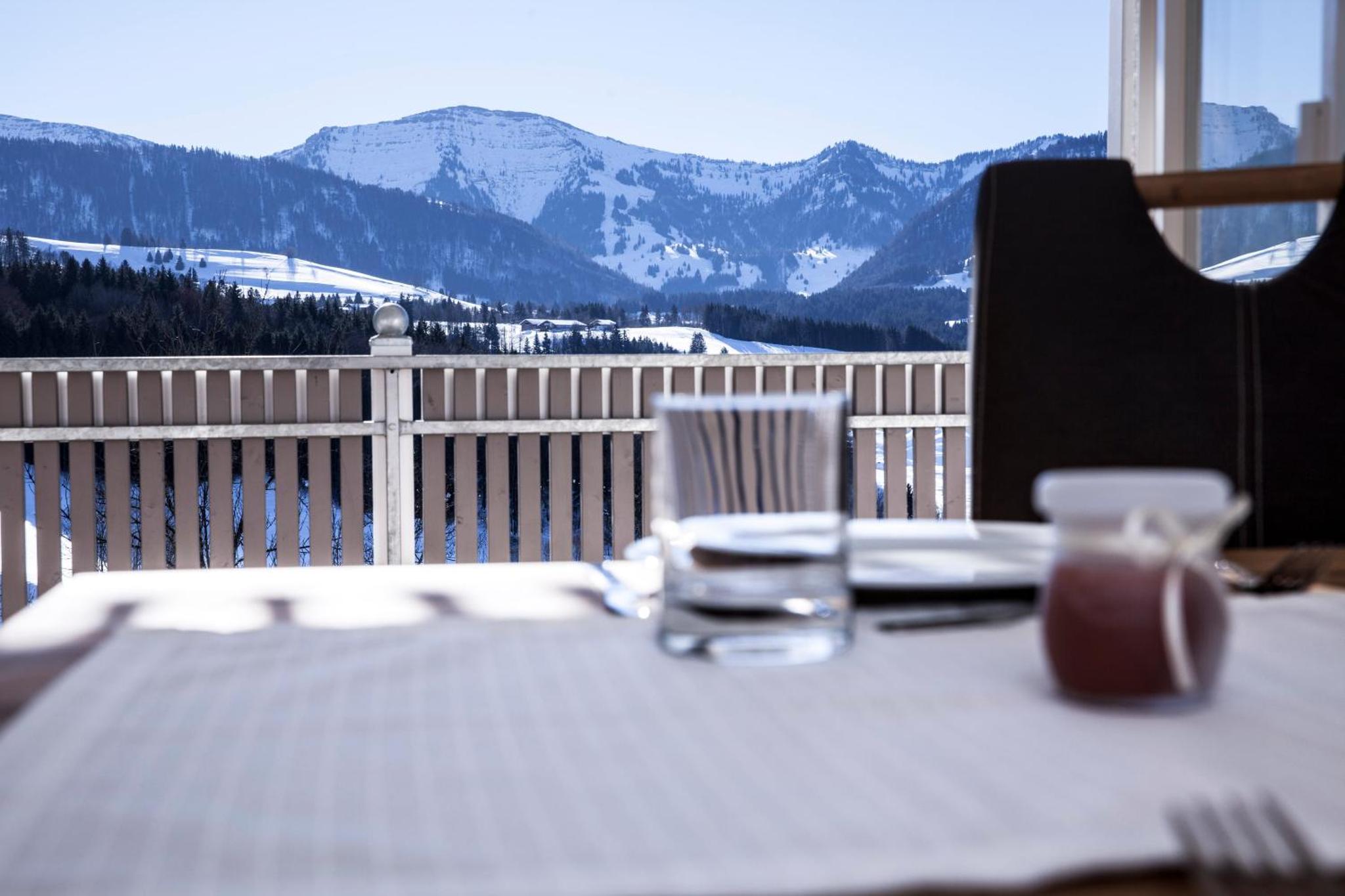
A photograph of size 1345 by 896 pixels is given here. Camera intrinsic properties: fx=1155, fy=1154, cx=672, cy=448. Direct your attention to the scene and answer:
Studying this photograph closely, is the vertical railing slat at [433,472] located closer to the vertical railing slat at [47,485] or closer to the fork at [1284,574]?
the vertical railing slat at [47,485]

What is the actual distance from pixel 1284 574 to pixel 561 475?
347cm

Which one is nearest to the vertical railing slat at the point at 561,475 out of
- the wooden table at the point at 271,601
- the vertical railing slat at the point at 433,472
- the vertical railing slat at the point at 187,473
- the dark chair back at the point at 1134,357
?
the vertical railing slat at the point at 433,472

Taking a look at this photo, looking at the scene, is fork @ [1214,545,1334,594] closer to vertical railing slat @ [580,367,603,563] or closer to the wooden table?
the wooden table

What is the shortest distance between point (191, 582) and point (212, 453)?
3.40 metres

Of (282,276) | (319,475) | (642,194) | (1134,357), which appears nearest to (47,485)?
(319,475)

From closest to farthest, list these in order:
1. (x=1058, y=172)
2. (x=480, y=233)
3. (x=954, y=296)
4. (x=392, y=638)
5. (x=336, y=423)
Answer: (x=392, y=638), (x=1058, y=172), (x=336, y=423), (x=954, y=296), (x=480, y=233)

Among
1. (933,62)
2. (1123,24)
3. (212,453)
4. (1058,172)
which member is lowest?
(212,453)

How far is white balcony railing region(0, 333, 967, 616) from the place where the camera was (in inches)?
161

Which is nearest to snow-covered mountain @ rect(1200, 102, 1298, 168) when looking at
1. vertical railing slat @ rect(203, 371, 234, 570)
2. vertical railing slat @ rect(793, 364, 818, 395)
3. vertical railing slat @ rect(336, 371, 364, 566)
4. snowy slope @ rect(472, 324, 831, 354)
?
vertical railing slat @ rect(793, 364, 818, 395)

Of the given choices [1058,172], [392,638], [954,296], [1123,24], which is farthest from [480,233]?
[392,638]

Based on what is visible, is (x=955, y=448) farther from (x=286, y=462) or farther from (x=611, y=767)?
(x=611, y=767)

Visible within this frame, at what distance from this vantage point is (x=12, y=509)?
4074 mm

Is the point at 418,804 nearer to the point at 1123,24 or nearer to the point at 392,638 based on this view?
the point at 392,638

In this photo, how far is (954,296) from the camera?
9.04m
